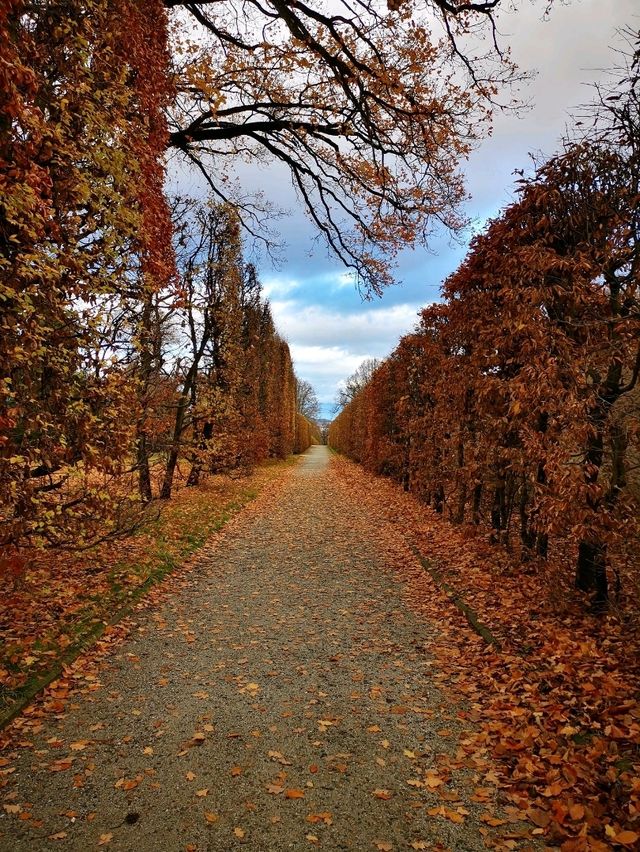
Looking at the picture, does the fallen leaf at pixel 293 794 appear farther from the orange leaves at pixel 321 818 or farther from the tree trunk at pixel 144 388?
the tree trunk at pixel 144 388

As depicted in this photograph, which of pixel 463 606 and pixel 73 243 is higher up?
pixel 73 243

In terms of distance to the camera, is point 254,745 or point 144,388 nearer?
point 254,745

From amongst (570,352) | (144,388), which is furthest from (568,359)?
(144,388)

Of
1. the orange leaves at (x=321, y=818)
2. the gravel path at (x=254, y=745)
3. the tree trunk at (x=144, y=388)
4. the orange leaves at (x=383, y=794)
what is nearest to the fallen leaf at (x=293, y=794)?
the gravel path at (x=254, y=745)

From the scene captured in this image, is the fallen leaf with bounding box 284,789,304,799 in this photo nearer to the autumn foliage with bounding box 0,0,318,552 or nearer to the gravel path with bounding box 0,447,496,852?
the gravel path with bounding box 0,447,496,852

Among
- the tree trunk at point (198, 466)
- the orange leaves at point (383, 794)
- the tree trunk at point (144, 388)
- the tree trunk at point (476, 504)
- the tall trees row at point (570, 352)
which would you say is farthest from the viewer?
the tree trunk at point (198, 466)

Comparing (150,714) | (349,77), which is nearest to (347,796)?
(150,714)

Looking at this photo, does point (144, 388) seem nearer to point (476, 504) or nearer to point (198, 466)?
point (476, 504)

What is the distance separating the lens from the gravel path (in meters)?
2.77

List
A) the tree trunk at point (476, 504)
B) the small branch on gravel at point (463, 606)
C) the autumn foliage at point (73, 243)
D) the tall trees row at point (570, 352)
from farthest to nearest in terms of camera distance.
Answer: the tree trunk at point (476, 504) < the small branch on gravel at point (463, 606) < the tall trees row at point (570, 352) < the autumn foliage at point (73, 243)

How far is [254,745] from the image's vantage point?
3561mm

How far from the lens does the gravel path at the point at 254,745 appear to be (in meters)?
2.77

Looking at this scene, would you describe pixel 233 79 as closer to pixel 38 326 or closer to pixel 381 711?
pixel 38 326

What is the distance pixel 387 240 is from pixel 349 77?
3.16 metres
